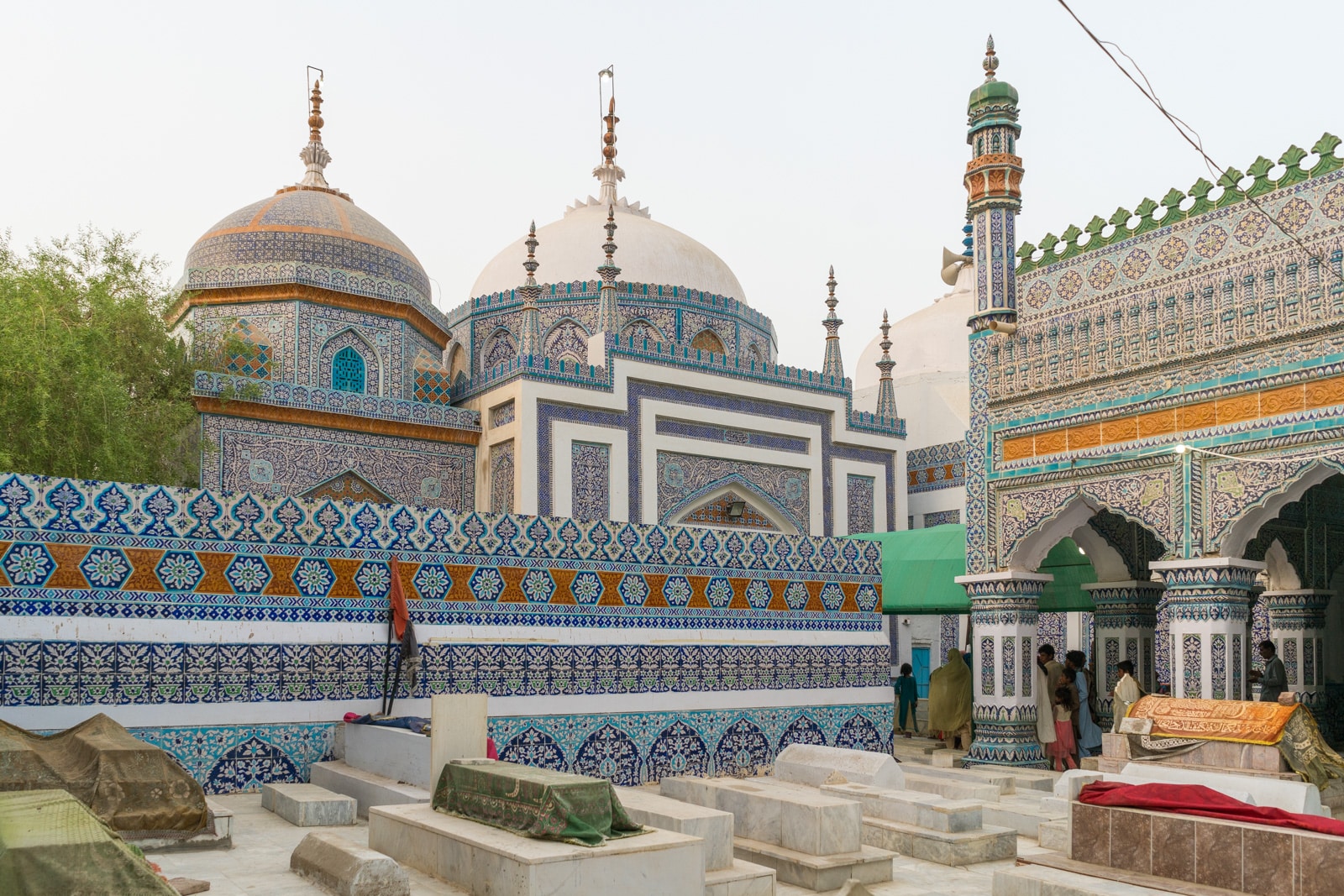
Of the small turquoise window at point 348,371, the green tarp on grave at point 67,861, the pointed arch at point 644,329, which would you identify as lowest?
the green tarp on grave at point 67,861

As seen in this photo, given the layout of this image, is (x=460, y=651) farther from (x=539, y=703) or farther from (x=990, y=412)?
(x=990, y=412)

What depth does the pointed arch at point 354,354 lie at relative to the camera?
591 inches

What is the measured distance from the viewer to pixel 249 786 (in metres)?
7.25

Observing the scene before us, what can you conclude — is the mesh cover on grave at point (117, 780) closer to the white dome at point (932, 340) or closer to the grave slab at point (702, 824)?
the grave slab at point (702, 824)

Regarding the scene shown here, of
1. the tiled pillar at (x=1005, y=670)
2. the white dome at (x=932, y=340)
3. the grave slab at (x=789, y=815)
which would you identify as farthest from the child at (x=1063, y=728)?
the white dome at (x=932, y=340)

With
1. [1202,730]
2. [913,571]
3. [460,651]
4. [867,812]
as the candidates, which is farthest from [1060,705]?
[460,651]

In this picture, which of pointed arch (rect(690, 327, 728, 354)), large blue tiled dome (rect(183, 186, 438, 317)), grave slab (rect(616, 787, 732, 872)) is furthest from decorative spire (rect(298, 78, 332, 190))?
grave slab (rect(616, 787, 732, 872))

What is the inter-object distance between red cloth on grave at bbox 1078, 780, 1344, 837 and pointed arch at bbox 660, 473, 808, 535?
960 cm

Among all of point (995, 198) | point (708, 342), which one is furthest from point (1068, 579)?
point (708, 342)

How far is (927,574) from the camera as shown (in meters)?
12.0

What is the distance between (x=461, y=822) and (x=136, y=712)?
2821mm

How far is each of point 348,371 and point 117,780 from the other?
10.4m

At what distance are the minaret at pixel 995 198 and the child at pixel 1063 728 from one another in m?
3.41

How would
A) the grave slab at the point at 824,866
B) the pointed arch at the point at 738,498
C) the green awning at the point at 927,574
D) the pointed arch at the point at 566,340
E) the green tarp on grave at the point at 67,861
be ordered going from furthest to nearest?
the pointed arch at the point at 566,340 → the pointed arch at the point at 738,498 → the green awning at the point at 927,574 → the grave slab at the point at 824,866 → the green tarp on grave at the point at 67,861
